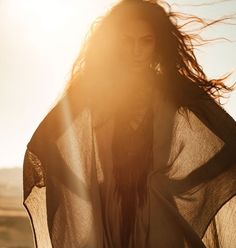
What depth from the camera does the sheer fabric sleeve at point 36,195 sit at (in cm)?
490

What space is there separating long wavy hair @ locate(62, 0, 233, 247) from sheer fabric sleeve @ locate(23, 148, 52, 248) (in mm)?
542

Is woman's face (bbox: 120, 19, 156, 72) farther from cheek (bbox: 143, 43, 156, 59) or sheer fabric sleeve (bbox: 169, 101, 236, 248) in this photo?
sheer fabric sleeve (bbox: 169, 101, 236, 248)

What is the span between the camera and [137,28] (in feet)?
16.2

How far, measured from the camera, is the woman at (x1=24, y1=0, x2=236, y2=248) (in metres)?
4.68

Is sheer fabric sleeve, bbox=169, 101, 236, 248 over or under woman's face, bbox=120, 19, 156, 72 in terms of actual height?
under

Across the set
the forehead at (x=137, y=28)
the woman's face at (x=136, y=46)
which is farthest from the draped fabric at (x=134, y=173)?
the forehead at (x=137, y=28)

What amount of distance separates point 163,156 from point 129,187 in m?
0.32

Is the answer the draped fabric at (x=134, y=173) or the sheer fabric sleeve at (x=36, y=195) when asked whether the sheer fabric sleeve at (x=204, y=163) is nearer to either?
the draped fabric at (x=134, y=173)

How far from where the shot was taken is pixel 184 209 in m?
4.90

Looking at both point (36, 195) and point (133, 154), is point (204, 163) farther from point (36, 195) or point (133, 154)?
point (36, 195)

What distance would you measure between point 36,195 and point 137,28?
1339 millimetres

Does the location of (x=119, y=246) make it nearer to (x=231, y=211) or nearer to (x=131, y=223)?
(x=131, y=223)

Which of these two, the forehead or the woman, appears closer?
the woman

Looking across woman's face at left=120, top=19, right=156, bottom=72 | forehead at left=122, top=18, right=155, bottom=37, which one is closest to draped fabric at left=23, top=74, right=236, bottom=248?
woman's face at left=120, top=19, right=156, bottom=72
